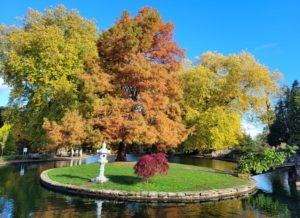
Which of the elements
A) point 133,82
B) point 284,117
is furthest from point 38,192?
point 284,117

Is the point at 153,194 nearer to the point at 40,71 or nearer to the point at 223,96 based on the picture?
the point at 40,71

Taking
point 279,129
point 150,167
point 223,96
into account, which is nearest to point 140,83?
point 150,167

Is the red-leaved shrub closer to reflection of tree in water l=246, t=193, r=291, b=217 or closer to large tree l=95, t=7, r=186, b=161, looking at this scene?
reflection of tree in water l=246, t=193, r=291, b=217

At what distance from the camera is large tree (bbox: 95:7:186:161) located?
24234mm

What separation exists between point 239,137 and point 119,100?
25.7m

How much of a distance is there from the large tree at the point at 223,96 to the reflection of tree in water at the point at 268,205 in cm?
2274

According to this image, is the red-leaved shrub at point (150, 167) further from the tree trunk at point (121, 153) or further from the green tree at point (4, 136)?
the green tree at point (4, 136)

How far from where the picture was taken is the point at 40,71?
101ft

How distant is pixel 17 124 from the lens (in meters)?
33.3

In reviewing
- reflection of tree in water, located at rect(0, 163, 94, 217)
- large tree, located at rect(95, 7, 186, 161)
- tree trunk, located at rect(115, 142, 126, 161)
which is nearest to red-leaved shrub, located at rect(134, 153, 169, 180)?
reflection of tree in water, located at rect(0, 163, 94, 217)

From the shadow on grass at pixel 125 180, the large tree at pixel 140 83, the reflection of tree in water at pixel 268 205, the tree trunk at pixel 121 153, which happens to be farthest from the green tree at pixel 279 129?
the shadow on grass at pixel 125 180

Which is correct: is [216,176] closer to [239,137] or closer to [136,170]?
[136,170]

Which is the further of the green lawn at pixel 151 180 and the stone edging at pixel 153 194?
the green lawn at pixel 151 180

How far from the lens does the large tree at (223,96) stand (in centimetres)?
4153
